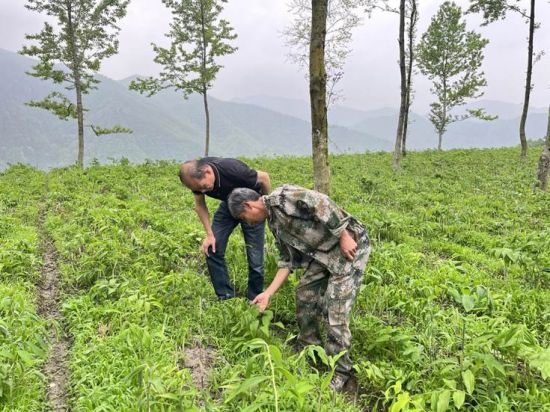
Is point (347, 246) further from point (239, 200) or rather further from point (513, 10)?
point (513, 10)

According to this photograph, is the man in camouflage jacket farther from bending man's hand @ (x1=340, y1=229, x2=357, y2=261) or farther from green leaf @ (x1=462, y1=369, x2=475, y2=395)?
green leaf @ (x1=462, y1=369, x2=475, y2=395)

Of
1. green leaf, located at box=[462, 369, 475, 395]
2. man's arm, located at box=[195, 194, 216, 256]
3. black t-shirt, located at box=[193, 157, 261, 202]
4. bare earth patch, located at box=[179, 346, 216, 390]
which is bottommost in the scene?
bare earth patch, located at box=[179, 346, 216, 390]

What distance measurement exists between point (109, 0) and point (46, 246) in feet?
64.1

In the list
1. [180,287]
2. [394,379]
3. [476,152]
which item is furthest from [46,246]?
[476,152]

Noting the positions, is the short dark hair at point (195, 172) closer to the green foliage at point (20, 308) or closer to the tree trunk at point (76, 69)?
the green foliage at point (20, 308)

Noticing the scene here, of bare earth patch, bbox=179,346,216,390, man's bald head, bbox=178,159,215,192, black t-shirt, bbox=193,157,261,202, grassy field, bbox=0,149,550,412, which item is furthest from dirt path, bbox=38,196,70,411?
black t-shirt, bbox=193,157,261,202

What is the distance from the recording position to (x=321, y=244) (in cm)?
402

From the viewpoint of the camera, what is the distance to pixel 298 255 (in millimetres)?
4234

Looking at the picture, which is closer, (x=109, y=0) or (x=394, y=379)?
(x=394, y=379)

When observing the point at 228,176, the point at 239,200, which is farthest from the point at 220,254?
the point at 239,200

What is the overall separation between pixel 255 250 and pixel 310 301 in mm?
1131

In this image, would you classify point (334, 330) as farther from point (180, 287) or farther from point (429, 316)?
point (180, 287)

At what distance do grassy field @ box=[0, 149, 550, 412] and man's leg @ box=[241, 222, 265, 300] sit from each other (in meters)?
0.36

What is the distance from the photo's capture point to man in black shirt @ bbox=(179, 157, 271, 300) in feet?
15.1
